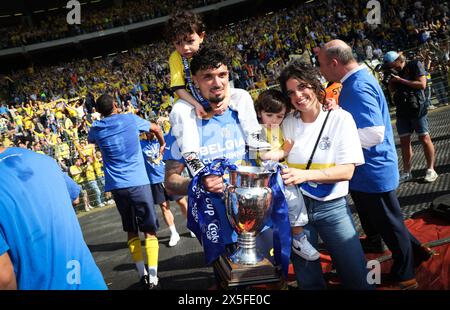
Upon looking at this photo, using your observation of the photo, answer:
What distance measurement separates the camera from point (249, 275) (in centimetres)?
165

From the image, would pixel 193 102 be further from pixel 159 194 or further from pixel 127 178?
pixel 159 194

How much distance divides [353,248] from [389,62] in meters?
3.84

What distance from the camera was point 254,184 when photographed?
1.70 m

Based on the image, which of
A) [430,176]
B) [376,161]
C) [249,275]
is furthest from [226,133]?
[430,176]

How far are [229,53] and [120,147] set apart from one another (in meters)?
12.7

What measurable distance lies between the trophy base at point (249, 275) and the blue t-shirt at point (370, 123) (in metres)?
1.16

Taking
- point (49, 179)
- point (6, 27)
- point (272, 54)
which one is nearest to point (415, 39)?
point (272, 54)

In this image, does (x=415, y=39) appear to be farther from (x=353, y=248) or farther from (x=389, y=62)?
(x=353, y=248)

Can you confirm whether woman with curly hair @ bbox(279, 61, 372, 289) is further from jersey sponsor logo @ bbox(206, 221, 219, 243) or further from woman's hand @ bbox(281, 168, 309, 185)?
jersey sponsor logo @ bbox(206, 221, 219, 243)

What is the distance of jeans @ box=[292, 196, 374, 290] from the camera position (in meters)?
2.03

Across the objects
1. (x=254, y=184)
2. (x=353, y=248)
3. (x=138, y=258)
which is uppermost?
(x=254, y=184)

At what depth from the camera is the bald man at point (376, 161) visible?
2.40m


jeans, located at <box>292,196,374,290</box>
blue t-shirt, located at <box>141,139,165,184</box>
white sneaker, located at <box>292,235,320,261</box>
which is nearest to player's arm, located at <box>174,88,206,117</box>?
jeans, located at <box>292,196,374,290</box>

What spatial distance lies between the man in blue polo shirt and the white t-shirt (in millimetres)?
1995
